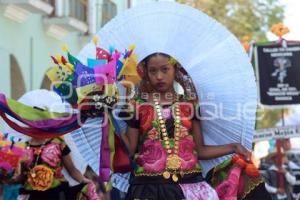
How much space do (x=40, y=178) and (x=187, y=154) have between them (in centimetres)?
188

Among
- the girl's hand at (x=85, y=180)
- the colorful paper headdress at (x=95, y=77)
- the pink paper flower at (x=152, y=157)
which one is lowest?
the girl's hand at (x=85, y=180)

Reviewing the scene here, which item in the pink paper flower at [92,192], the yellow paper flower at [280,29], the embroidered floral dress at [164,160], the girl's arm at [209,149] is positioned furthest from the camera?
the yellow paper flower at [280,29]

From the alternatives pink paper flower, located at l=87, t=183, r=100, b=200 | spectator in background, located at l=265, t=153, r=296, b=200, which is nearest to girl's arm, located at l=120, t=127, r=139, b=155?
pink paper flower, located at l=87, t=183, r=100, b=200

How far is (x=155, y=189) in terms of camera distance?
192 inches

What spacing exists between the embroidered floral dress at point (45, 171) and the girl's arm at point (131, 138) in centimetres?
160

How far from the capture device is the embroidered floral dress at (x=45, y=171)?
6.45m

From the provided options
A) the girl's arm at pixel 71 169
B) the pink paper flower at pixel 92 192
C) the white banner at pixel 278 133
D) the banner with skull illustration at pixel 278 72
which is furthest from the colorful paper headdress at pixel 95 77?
the banner with skull illustration at pixel 278 72

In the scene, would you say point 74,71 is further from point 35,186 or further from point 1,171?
point 35,186

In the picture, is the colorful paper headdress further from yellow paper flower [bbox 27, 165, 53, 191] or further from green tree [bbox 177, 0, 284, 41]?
green tree [bbox 177, 0, 284, 41]

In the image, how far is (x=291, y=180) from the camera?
39.5 ft

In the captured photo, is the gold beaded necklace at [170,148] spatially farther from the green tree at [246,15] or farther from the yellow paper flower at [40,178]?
the green tree at [246,15]

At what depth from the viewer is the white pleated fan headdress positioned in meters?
5.14

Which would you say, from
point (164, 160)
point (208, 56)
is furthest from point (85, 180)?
point (208, 56)

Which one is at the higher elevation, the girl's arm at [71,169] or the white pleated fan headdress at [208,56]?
the white pleated fan headdress at [208,56]
